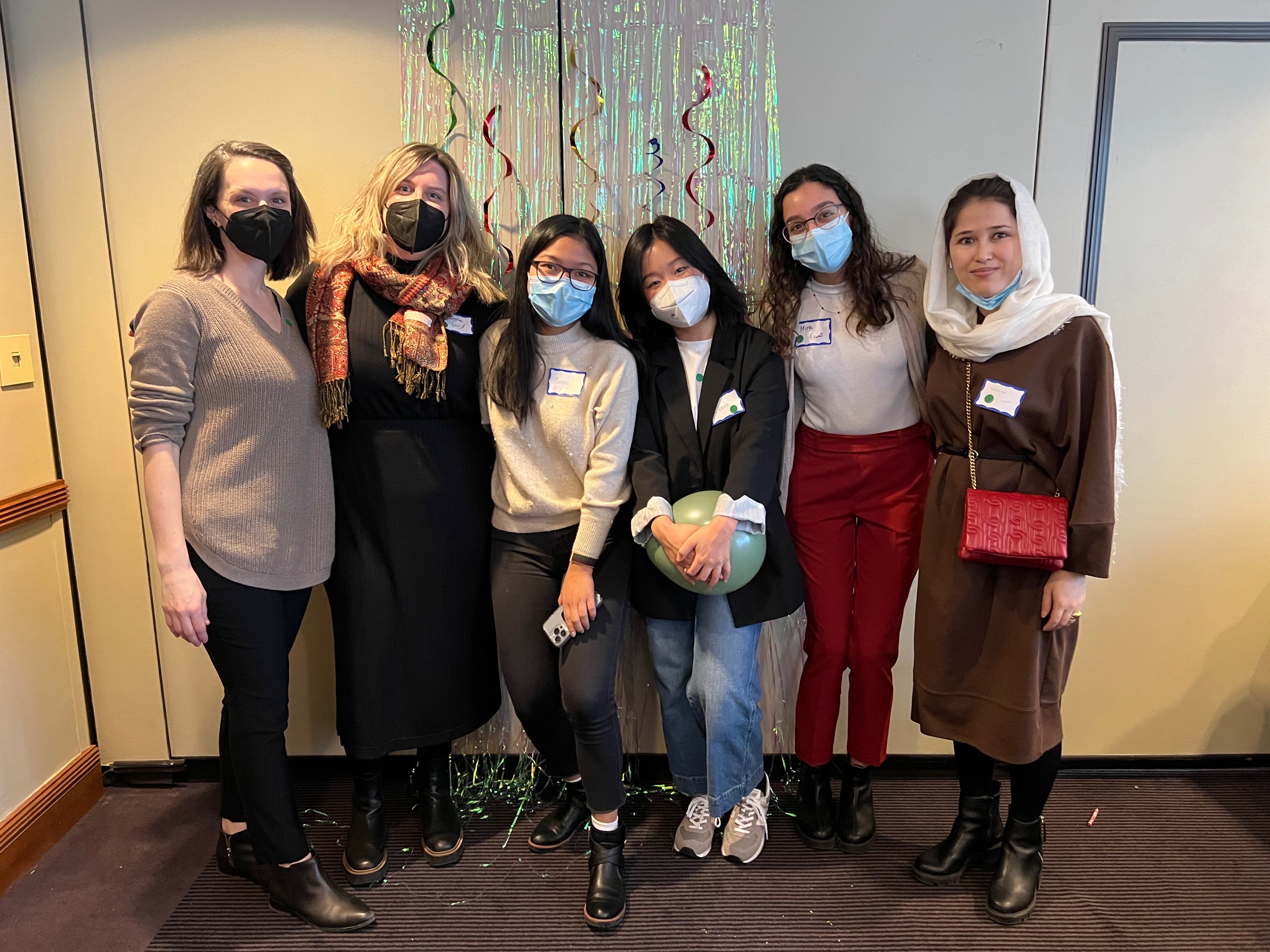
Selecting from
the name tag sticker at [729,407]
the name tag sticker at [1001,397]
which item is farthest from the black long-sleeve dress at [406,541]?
the name tag sticker at [1001,397]

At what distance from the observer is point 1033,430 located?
5.53ft

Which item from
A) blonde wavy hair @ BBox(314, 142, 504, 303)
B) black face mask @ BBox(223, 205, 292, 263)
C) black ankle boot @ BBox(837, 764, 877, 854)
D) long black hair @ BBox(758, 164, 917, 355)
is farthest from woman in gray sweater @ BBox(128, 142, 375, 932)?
black ankle boot @ BBox(837, 764, 877, 854)

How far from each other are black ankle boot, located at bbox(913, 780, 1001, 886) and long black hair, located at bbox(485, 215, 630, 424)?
1511mm

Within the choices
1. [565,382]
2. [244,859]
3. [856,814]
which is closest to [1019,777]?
[856,814]

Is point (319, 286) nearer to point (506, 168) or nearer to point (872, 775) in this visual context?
point (506, 168)

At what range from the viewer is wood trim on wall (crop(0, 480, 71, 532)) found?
201cm

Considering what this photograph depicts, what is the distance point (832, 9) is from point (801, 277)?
2.46 ft

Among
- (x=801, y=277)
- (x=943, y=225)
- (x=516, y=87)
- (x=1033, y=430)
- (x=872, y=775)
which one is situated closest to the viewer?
(x=1033, y=430)

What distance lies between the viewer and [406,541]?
187 centimetres

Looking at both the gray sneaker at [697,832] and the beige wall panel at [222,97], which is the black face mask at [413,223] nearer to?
the beige wall panel at [222,97]

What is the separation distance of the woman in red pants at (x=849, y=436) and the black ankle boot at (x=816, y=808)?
21 mm

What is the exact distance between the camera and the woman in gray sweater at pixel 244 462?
5.22 ft

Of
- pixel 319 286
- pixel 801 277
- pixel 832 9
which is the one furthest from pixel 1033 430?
pixel 319 286

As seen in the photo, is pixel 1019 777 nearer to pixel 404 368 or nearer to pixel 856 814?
pixel 856 814
